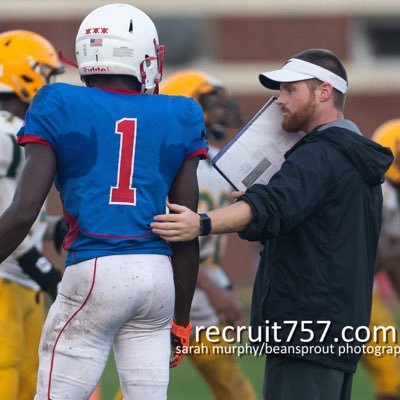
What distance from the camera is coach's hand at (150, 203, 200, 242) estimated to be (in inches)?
177

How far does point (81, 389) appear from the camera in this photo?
447 cm

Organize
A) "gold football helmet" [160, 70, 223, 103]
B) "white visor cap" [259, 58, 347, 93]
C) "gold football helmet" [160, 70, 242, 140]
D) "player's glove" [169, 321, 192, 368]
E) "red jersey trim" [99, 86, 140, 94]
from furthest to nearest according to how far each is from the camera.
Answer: "gold football helmet" [160, 70, 223, 103]
"gold football helmet" [160, 70, 242, 140]
"white visor cap" [259, 58, 347, 93]
"player's glove" [169, 321, 192, 368]
"red jersey trim" [99, 86, 140, 94]

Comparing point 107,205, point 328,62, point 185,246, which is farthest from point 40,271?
point 328,62

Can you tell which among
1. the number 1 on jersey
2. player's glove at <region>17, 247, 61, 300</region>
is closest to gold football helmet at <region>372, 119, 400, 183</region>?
player's glove at <region>17, 247, 61, 300</region>

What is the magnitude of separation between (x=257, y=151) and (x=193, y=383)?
5.25 metres

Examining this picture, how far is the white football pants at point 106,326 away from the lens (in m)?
4.44

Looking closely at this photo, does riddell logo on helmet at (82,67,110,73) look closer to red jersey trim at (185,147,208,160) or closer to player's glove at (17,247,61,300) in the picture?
red jersey trim at (185,147,208,160)

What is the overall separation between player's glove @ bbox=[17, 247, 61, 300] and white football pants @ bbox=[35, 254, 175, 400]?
1287mm

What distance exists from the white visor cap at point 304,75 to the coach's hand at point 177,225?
30.8 inches

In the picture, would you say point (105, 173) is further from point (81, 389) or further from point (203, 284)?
point (203, 284)

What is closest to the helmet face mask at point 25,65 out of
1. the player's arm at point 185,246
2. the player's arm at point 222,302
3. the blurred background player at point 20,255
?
the blurred background player at point 20,255

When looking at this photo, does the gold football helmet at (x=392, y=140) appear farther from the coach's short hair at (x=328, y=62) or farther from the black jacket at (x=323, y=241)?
the black jacket at (x=323, y=241)

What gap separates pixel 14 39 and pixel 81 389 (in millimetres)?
2599

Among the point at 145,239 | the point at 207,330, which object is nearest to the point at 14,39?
the point at 207,330
